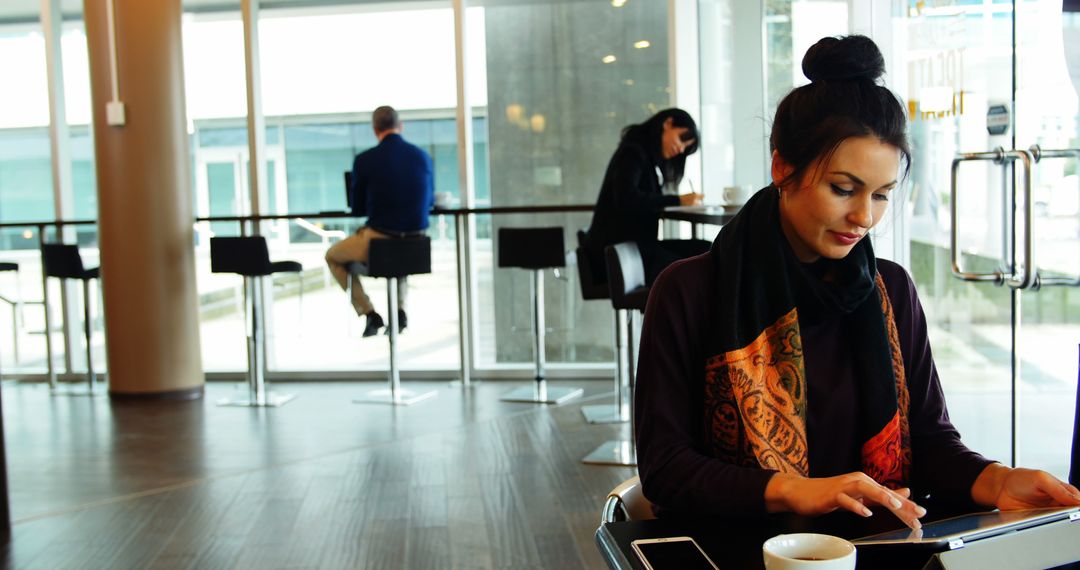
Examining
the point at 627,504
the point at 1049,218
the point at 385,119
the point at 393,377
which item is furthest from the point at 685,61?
the point at 627,504

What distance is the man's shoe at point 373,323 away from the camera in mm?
6184

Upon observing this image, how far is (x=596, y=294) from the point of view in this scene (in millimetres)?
4477

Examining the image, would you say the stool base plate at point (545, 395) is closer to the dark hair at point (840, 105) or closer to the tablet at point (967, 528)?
the dark hair at point (840, 105)

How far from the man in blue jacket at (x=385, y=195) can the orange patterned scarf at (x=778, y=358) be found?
4593mm

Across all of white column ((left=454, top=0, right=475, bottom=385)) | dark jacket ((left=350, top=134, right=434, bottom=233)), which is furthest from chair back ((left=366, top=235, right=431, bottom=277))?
white column ((left=454, top=0, right=475, bottom=385))

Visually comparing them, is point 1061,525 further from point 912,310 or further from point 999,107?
point 999,107

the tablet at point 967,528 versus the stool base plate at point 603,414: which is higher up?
the tablet at point 967,528

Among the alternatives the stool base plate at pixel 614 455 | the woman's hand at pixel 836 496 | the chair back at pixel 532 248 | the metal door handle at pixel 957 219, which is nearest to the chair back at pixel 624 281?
the stool base plate at pixel 614 455

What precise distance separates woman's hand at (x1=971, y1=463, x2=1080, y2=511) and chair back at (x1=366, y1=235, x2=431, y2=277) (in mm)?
4753

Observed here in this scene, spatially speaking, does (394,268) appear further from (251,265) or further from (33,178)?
(33,178)

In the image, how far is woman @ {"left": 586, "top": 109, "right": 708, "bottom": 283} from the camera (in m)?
4.33

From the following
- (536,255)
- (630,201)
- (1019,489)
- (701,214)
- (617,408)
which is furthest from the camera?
(536,255)

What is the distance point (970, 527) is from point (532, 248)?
4.77 m

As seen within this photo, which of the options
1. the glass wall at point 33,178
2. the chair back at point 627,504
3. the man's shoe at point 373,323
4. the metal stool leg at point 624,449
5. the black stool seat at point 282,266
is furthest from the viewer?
the glass wall at point 33,178
